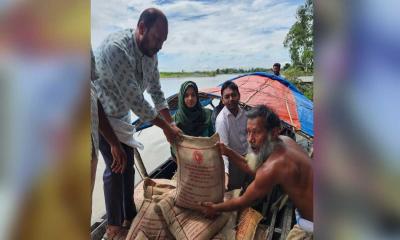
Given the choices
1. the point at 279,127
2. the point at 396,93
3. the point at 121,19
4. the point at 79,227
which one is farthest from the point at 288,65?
the point at 79,227

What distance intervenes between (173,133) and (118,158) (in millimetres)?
323

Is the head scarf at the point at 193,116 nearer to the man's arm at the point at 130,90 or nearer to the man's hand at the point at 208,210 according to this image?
the man's arm at the point at 130,90

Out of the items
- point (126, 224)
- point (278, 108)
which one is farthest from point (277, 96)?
point (126, 224)

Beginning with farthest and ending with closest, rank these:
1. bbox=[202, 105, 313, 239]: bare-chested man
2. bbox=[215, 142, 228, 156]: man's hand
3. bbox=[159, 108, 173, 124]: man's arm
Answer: bbox=[159, 108, 173, 124]: man's arm
bbox=[215, 142, 228, 156]: man's hand
bbox=[202, 105, 313, 239]: bare-chested man

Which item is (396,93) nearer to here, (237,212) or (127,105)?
(237,212)

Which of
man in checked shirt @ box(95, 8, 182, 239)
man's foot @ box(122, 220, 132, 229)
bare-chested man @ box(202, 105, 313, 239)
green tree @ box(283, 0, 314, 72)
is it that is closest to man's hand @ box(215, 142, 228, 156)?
bare-chested man @ box(202, 105, 313, 239)

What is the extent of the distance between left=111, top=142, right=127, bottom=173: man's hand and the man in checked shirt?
20 mm

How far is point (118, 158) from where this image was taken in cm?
176

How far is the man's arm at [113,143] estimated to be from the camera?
1.69 m

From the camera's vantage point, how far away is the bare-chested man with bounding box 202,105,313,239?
1405 mm

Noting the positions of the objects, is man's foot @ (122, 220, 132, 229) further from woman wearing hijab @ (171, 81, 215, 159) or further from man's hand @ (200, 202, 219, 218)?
woman wearing hijab @ (171, 81, 215, 159)

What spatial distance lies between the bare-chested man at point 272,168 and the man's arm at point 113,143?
0.48m

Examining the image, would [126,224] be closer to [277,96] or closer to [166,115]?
[166,115]

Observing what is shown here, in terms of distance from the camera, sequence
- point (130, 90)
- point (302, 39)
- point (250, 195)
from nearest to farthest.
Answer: point (302, 39) → point (250, 195) → point (130, 90)
